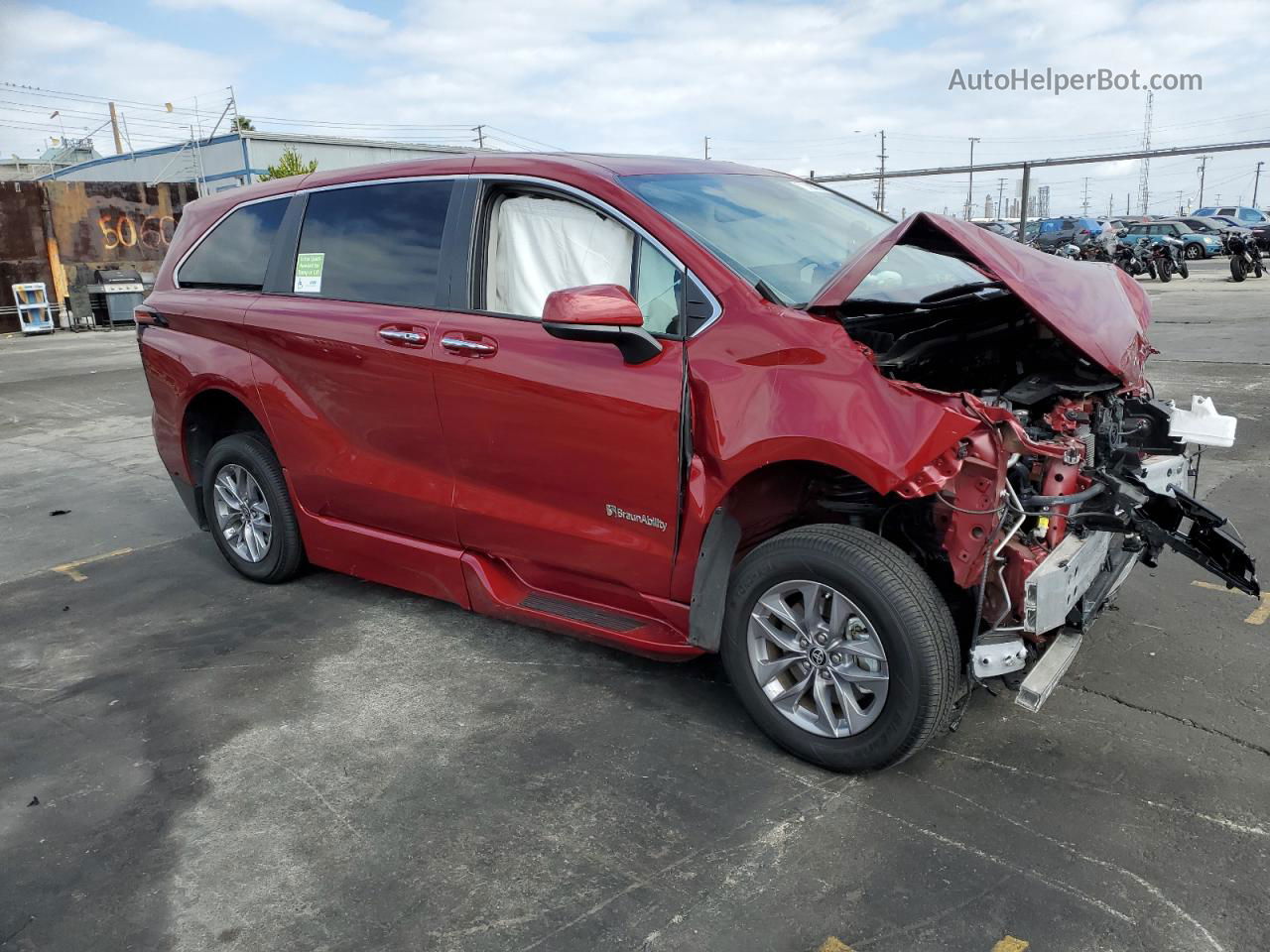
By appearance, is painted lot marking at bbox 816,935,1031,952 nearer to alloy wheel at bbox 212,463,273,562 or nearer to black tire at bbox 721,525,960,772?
black tire at bbox 721,525,960,772

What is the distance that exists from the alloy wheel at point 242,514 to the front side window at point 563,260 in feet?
6.02

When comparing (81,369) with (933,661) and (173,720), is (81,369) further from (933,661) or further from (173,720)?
(933,661)

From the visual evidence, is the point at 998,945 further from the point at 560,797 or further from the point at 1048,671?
the point at 560,797

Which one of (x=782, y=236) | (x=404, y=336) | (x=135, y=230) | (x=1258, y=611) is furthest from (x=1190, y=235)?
(x=404, y=336)

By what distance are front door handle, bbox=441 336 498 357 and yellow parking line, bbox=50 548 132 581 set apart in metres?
2.85

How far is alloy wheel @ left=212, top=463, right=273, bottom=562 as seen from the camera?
189 inches

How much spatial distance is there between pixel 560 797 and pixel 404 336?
1841mm

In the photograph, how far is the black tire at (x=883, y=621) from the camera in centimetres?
279

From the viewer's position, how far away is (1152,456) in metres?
3.46

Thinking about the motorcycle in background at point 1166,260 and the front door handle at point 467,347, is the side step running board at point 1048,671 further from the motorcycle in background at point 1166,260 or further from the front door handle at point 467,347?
the motorcycle in background at point 1166,260

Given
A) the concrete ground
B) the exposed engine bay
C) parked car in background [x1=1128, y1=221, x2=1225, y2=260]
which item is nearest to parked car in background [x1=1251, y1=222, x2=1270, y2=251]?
parked car in background [x1=1128, y1=221, x2=1225, y2=260]

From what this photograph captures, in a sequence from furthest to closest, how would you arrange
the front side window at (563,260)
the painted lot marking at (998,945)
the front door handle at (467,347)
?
the front door handle at (467,347), the front side window at (563,260), the painted lot marking at (998,945)

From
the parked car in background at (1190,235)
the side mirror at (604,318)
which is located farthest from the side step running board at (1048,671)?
the parked car in background at (1190,235)

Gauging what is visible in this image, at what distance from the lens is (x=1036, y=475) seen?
3.08 meters
